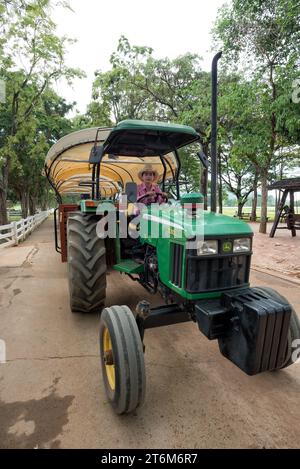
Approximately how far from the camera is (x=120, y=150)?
415cm

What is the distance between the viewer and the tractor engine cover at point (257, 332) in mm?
1970

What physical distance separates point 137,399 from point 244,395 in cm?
94

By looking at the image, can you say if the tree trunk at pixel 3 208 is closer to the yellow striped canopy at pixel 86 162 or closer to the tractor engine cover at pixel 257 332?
the yellow striped canopy at pixel 86 162

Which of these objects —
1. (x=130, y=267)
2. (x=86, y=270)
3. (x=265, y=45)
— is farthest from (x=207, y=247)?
(x=265, y=45)

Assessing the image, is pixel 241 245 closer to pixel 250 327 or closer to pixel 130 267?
pixel 250 327

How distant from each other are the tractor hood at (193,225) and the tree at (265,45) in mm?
6468

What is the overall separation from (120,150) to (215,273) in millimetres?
2535

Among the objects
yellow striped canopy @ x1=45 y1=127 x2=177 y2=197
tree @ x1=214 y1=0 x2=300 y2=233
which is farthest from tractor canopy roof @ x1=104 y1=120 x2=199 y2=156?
tree @ x1=214 y1=0 x2=300 y2=233

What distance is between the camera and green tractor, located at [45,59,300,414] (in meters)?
2.03

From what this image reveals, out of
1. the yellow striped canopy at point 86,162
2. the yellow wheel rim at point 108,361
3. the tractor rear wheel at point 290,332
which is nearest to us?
the yellow wheel rim at point 108,361

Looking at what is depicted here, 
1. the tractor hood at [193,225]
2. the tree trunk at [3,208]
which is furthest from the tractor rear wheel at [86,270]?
the tree trunk at [3,208]

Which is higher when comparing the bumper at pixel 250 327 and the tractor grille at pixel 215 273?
the tractor grille at pixel 215 273
